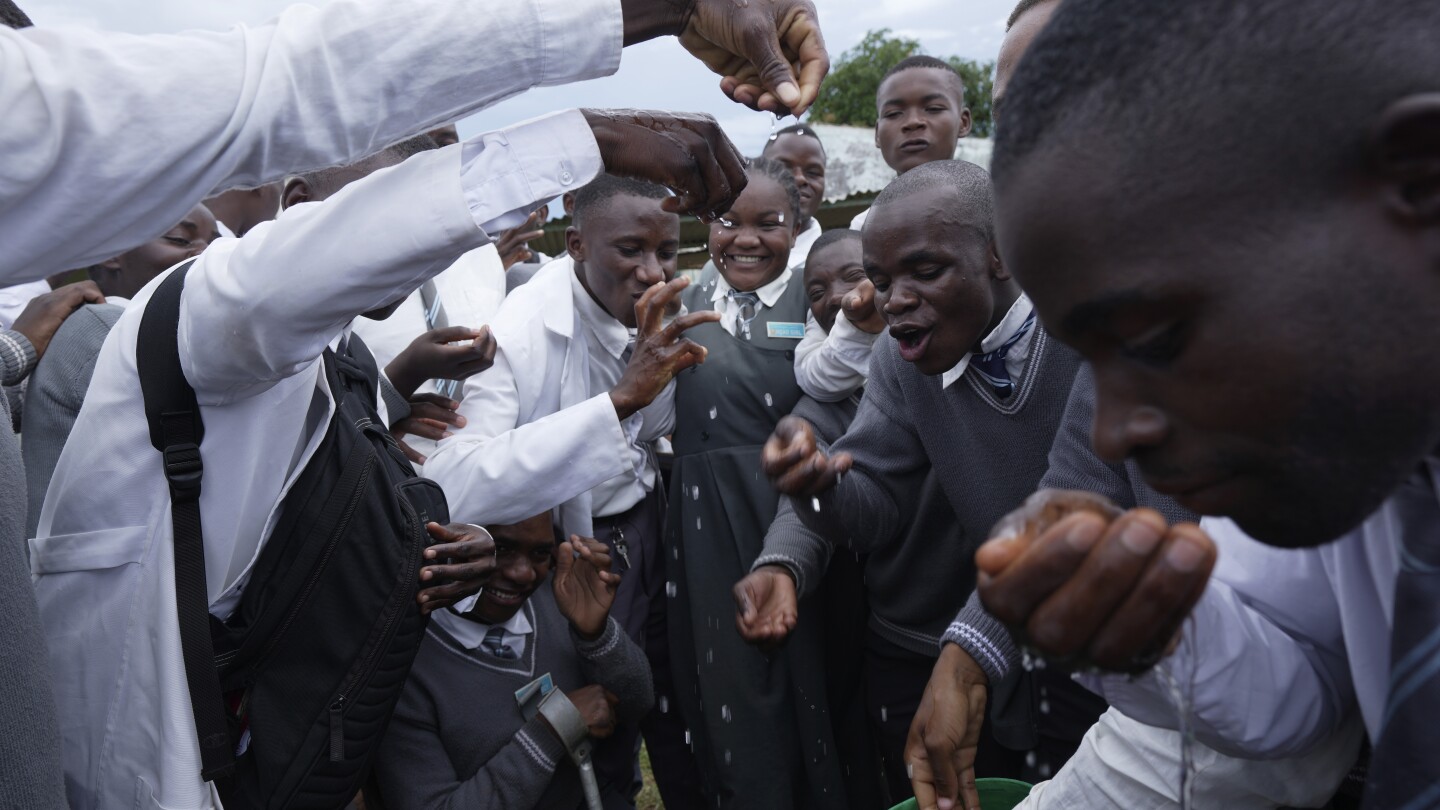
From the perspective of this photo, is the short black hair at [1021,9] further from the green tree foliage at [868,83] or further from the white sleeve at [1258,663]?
the green tree foliage at [868,83]

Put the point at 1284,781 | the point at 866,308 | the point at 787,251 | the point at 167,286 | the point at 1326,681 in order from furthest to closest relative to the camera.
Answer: the point at 787,251 → the point at 866,308 → the point at 167,286 → the point at 1284,781 → the point at 1326,681

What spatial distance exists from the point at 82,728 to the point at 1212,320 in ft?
6.71

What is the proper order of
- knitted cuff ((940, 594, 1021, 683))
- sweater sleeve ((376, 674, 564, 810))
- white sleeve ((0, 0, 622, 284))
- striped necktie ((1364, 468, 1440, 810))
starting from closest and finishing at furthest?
striped necktie ((1364, 468, 1440, 810))
white sleeve ((0, 0, 622, 284))
knitted cuff ((940, 594, 1021, 683))
sweater sleeve ((376, 674, 564, 810))

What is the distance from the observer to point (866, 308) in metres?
3.41

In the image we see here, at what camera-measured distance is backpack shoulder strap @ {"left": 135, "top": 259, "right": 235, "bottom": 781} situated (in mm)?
1818

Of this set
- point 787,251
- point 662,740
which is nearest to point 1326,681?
point 662,740

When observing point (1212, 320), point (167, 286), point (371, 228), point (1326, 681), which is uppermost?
point (1212, 320)

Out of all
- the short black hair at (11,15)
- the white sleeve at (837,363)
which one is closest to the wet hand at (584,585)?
the white sleeve at (837,363)

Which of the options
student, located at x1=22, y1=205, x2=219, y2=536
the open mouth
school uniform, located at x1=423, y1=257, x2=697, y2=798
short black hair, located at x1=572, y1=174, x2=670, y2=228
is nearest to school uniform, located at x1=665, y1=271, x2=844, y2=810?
school uniform, located at x1=423, y1=257, x2=697, y2=798

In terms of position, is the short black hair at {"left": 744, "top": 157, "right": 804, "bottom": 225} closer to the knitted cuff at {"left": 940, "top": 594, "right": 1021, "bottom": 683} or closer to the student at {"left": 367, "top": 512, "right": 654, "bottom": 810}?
the student at {"left": 367, "top": 512, "right": 654, "bottom": 810}

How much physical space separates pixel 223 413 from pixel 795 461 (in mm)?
1227

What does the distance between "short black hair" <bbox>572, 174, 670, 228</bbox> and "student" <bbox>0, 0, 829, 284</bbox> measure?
2.01 meters

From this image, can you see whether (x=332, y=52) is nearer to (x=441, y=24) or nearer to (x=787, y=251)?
(x=441, y=24)

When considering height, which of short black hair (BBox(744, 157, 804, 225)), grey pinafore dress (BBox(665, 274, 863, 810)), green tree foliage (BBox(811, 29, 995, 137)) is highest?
short black hair (BBox(744, 157, 804, 225))
